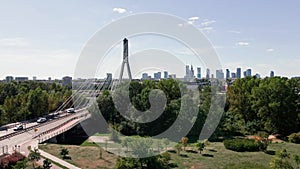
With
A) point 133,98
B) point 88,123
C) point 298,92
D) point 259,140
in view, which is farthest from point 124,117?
point 298,92

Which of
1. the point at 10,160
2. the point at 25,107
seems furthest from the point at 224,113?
the point at 25,107

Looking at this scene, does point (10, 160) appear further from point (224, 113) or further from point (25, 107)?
point (224, 113)

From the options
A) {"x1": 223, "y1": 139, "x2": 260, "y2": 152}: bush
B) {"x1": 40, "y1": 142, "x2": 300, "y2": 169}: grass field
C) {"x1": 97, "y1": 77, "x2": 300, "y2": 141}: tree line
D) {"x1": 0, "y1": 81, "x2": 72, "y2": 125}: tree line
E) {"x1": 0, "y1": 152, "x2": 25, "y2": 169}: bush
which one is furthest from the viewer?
{"x1": 0, "y1": 81, "x2": 72, "y2": 125}: tree line

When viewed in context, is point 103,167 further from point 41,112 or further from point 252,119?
point 41,112

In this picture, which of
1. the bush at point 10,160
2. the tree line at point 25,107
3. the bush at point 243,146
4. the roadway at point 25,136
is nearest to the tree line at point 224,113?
the bush at point 243,146

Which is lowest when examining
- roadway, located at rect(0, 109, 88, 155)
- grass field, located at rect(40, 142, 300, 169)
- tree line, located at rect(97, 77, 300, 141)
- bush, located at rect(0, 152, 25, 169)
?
grass field, located at rect(40, 142, 300, 169)

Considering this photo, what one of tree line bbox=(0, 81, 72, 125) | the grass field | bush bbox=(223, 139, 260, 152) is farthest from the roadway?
bush bbox=(223, 139, 260, 152)

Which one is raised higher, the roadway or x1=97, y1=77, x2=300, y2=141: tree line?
x1=97, y1=77, x2=300, y2=141: tree line

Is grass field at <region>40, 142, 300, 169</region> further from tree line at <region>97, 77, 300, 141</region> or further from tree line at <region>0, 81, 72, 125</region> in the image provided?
tree line at <region>0, 81, 72, 125</region>
